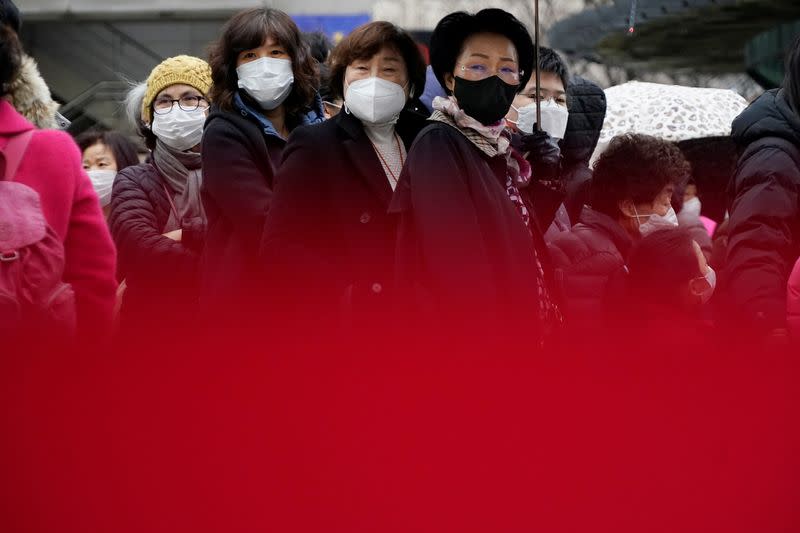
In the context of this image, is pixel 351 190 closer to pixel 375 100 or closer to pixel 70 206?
pixel 375 100

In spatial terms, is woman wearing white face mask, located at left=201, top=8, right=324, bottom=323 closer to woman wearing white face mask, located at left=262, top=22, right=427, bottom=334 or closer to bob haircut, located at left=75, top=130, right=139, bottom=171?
woman wearing white face mask, located at left=262, top=22, right=427, bottom=334

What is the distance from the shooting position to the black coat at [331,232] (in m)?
4.73

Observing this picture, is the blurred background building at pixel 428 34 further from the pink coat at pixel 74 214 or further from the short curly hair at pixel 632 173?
the pink coat at pixel 74 214

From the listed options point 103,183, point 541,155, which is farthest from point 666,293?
point 103,183

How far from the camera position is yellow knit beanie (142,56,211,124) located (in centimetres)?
612

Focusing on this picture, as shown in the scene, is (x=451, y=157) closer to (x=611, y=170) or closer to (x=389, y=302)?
(x=389, y=302)

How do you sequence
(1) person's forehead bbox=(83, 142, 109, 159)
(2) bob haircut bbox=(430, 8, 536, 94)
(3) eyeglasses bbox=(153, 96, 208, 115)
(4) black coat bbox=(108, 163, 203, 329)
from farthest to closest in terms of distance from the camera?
(1) person's forehead bbox=(83, 142, 109, 159), (3) eyeglasses bbox=(153, 96, 208, 115), (4) black coat bbox=(108, 163, 203, 329), (2) bob haircut bbox=(430, 8, 536, 94)

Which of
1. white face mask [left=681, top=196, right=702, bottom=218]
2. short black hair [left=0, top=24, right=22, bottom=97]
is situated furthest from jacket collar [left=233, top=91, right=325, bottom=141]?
white face mask [left=681, top=196, right=702, bottom=218]

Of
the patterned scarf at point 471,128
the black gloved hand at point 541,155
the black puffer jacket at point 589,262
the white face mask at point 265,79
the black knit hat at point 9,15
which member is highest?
the black knit hat at point 9,15

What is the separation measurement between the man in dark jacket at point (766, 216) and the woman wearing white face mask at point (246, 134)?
171 cm

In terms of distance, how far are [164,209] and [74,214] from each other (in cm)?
195

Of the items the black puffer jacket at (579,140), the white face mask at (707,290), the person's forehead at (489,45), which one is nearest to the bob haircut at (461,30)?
the person's forehead at (489,45)

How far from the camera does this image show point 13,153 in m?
3.90

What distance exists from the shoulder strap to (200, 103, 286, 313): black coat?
1319 mm
